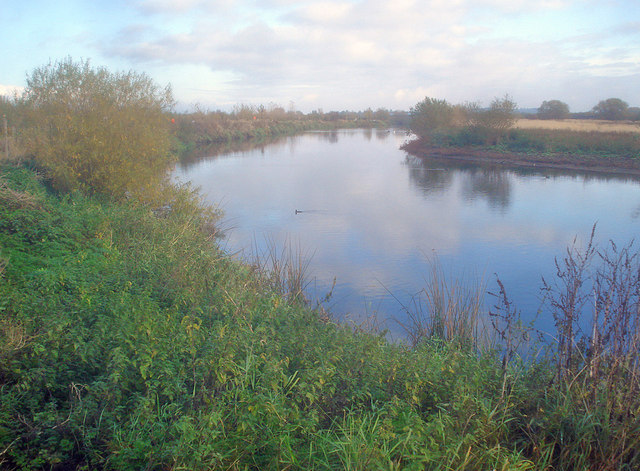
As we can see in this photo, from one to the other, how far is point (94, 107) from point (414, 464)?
12918 millimetres

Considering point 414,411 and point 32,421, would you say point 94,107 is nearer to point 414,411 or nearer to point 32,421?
point 32,421

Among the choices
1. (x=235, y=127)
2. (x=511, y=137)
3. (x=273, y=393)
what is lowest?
(x=273, y=393)

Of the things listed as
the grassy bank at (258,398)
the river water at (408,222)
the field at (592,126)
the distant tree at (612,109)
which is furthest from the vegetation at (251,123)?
the distant tree at (612,109)

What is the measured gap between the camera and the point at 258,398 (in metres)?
2.98

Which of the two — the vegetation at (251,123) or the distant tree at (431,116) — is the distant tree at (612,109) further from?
the vegetation at (251,123)

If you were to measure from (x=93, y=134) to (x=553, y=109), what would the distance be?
6066 cm

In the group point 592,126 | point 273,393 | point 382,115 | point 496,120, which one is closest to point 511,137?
point 496,120

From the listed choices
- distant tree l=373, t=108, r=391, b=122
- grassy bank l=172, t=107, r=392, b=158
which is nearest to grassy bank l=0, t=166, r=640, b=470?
grassy bank l=172, t=107, r=392, b=158

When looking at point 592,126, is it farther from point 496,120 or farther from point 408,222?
point 408,222

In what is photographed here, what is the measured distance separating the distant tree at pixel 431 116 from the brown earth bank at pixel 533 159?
218 cm

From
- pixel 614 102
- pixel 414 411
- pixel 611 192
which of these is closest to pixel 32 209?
pixel 414 411

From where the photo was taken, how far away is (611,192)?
1889 cm

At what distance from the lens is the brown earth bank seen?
79.0 ft

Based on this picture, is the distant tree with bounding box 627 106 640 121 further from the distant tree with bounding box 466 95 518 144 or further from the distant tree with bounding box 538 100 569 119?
the distant tree with bounding box 466 95 518 144
